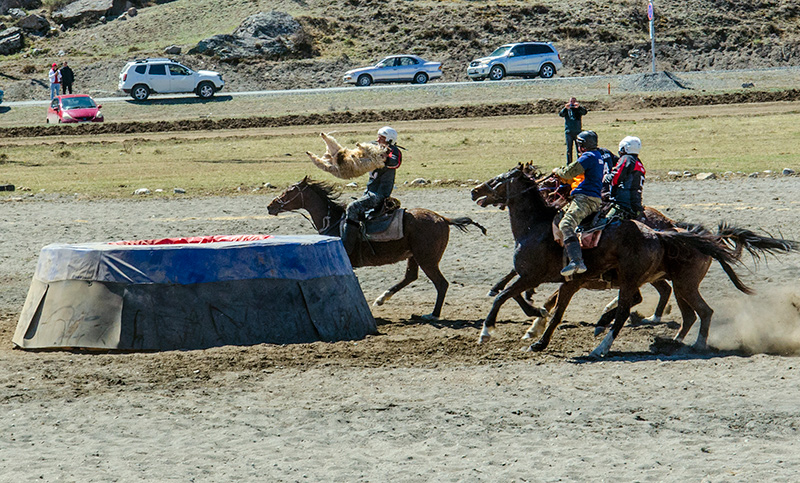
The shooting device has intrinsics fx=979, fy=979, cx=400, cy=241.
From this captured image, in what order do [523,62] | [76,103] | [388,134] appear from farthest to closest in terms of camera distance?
1. [523,62]
2. [76,103]
3. [388,134]

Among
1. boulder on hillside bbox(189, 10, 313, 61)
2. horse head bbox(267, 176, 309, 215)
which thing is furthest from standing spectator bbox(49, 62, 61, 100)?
horse head bbox(267, 176, 309, 215)

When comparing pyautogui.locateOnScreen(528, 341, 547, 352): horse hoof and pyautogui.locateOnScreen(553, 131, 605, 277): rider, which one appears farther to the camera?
pyautogui.locateOnScreen(528, 341, 547, 352): horse hoof

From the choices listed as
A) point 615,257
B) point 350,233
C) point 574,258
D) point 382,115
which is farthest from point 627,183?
point 382,115

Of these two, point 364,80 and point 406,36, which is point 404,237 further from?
point 406,36

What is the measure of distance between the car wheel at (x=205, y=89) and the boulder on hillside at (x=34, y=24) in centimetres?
2927

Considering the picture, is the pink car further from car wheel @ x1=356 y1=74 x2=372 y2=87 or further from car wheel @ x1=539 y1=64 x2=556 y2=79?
car wheel @ x1=539 y1=64 x2=556 y2=79

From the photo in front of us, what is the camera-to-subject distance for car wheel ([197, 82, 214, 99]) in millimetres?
46531

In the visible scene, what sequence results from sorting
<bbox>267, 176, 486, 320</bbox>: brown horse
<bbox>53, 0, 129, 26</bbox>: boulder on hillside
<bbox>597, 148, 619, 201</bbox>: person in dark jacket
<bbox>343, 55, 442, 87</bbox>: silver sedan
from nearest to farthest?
<bbox>597, 148, 619, 201</bbox>: person in dark jacket → <bbox>267, 176, 486, 320</bbox>: brown horse → <bbox>343, 55, 442, 87</bbox>: silver sedan → <bbox>53, 0, 129, 26</bbox>: boulder on hillside

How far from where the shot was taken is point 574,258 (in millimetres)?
9758

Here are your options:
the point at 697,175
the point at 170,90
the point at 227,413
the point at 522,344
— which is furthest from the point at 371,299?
the point at 170,90

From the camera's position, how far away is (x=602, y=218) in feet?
32.7

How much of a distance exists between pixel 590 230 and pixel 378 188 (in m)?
3.28

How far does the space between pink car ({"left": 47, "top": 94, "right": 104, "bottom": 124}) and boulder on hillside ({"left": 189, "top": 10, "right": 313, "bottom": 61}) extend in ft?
58.6

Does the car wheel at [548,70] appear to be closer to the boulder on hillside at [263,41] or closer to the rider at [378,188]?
the boulder on hillside at [263,41]
